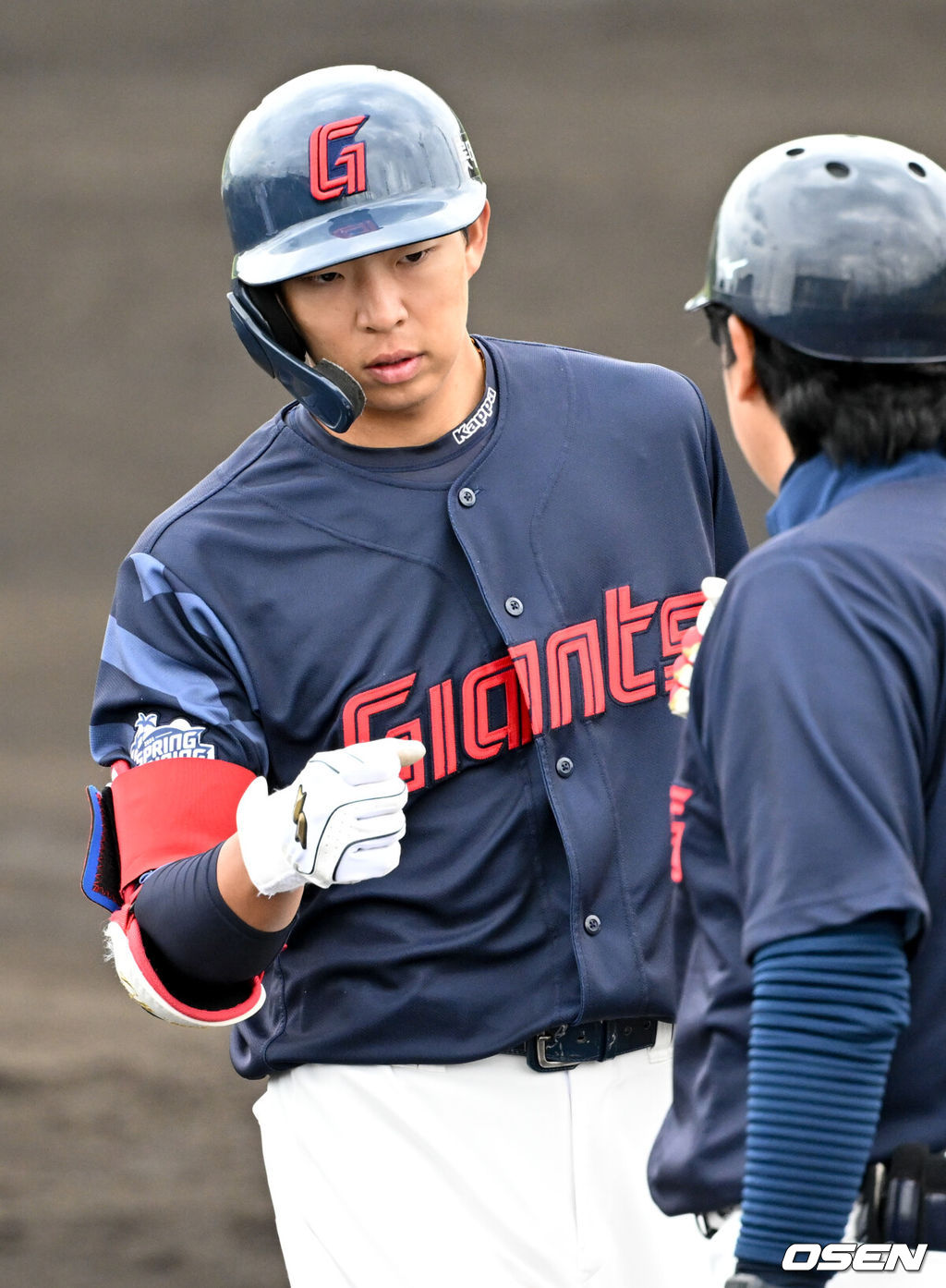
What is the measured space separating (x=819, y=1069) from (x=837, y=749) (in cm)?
24

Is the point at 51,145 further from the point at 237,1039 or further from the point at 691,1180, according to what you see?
the point at 691,1180

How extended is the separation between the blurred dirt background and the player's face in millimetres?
4763

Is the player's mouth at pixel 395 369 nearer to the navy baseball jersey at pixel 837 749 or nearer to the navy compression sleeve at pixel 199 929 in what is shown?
the navy compression sleeve at pixel 199 929

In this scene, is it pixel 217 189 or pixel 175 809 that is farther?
pixel 217 189

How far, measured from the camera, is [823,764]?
1492mm

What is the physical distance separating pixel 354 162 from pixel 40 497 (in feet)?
23.0

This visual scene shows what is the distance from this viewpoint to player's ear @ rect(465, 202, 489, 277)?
248cm

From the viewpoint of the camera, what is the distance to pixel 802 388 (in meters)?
1.66

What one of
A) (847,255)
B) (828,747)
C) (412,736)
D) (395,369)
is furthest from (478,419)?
(828,747)

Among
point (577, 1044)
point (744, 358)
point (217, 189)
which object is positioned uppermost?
point (744, 358)

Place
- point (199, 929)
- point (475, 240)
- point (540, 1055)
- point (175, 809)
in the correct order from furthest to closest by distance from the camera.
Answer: point (475, 240) → point (540, 1055) → point (175, 809) → point (199, 929)

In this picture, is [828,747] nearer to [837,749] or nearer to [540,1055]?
[837,749]

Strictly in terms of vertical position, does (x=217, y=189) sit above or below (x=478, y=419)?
below

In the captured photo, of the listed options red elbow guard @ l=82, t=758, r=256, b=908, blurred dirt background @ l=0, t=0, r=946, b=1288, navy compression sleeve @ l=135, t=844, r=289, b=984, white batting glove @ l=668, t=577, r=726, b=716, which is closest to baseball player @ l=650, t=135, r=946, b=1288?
white batting glove @ l=668, t=577, r=726, b=716
